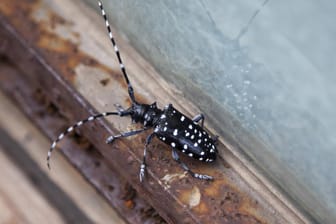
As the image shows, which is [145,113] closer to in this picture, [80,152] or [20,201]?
[80,152]

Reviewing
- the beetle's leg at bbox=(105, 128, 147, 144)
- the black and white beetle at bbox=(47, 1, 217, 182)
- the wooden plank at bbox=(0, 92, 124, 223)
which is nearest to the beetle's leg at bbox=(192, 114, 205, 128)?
the black and white beetle at bbox=(47, 1, 217, 182)

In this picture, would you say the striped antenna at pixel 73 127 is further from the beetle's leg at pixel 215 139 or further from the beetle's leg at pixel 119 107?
the beetle's leg at pixel 215 139

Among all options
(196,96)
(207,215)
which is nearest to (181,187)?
(207,215)

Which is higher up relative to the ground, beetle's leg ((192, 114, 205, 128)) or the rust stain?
the rust stain

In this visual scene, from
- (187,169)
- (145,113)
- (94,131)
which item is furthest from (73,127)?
(187,169)

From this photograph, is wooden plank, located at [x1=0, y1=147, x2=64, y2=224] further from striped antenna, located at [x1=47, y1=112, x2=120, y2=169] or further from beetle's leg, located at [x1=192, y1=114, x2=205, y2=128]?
beetle's leg, located at [x1=192, y1=114, x2=205, y2=128]

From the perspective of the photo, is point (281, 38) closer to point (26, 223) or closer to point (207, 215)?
point (207, 215)
